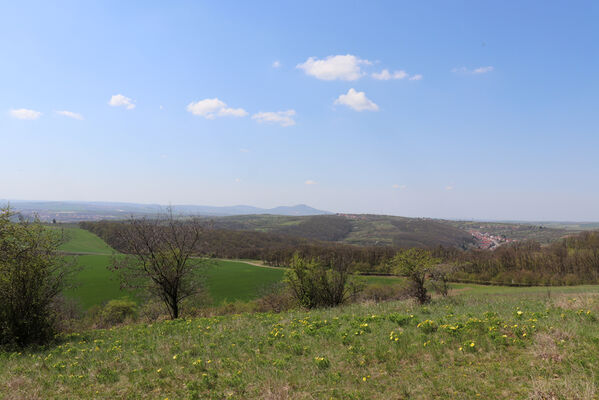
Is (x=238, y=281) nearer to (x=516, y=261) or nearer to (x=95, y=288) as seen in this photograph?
(x=95, y=288)

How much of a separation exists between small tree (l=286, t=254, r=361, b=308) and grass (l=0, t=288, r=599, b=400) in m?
14.5

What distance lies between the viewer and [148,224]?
22688 mm

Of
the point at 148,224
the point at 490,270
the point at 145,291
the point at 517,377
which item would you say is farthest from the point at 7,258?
the point at 490,270

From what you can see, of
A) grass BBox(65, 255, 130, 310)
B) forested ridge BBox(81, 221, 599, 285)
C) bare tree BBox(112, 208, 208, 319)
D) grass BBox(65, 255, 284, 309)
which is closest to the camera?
bare tree BBox(112, 208, 208, 319)

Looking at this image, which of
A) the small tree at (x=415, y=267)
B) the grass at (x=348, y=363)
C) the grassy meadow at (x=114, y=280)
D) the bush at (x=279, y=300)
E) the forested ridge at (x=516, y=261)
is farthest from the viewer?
the forested ridge at (x=516, y=261)

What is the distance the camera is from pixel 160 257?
73.2 feet

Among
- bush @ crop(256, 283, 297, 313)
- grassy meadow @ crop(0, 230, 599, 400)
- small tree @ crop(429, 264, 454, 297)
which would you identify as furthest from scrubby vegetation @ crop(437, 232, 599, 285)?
grassy meadow @ crop(0, 230, 599, 400)

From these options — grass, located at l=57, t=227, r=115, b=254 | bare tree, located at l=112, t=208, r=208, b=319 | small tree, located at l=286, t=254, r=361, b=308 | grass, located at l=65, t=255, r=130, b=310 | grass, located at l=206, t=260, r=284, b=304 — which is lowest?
grass, located at l=206, t=260, r=284, b=304

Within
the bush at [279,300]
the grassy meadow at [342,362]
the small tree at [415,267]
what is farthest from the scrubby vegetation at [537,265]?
the grassy meadow at [342,362]

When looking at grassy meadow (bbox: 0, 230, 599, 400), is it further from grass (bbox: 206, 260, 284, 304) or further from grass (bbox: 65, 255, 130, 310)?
grass (bbox: 206, 260, 284, 304)

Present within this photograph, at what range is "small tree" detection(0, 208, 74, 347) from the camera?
39.7ft

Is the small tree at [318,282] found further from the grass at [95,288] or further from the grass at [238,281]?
the grass at [95,288]

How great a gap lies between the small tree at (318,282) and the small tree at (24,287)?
17.0 meters

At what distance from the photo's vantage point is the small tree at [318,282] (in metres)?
25.3
